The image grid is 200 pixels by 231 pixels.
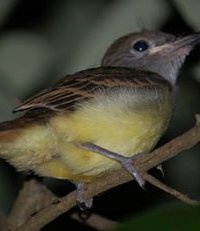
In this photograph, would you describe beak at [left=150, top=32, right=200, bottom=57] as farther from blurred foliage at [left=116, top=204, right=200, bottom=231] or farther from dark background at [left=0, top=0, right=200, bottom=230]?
blurred foliage at [left=116, top=204, right=200, bottom=231]

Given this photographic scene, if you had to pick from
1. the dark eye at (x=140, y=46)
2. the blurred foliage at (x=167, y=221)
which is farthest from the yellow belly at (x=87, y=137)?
the blurred foliage at (x=167, y=221)

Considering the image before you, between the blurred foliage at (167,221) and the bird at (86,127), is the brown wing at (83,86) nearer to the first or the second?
the bird at (86,127)

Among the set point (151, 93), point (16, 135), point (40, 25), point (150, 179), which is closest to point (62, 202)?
point (16, 135)

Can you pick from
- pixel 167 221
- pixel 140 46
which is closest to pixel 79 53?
pixel 140 46

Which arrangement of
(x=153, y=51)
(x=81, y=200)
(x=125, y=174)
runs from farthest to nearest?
(x=153, y=51), (x=81, y=200), (x=125, y=174)

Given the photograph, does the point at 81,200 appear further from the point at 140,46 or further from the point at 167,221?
the point at 167,221

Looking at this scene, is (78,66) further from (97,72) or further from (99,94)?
(99,94)

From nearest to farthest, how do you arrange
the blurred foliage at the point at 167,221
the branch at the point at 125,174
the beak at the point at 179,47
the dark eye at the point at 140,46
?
1. the blurred foliage at the point at 167,221
2. the branch at the point at 125,174
3. the beak at the point at 179,47
4. the dark eye at the point at 140,46
